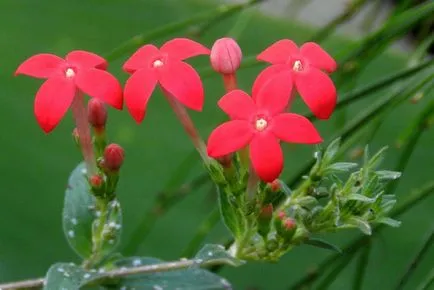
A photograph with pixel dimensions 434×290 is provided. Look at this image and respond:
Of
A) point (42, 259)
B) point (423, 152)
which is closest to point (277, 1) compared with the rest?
point (423, 152)

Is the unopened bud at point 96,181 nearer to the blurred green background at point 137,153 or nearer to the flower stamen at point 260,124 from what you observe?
the flower stamen at point 260,124

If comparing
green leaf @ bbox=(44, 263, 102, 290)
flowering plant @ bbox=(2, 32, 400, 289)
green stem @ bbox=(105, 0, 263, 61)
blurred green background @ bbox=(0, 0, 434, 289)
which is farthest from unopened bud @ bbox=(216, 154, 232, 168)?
blurred green background @ bbox=(0, 0, 434, 289)

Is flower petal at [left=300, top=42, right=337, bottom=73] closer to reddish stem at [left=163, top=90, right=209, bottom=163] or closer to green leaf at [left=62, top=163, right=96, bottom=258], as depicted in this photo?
reddish stem at [left=163, top=90, right=209, bottom=163]

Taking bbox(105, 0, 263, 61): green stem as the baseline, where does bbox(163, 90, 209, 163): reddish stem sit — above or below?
below

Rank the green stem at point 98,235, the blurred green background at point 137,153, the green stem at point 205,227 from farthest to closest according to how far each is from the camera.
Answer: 1. the blurred green background at point 137,153
2. the green stem at point 205,227
3. the green stem at point 98,235

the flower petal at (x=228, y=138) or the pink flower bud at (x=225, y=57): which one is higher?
the pink flower bud at (x=225, y=57)

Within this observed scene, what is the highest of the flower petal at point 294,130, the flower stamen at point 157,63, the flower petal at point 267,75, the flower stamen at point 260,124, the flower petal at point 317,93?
the flower stamen at point 157,63

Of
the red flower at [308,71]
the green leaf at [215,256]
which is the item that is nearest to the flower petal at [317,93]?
the red flower at [308,71]

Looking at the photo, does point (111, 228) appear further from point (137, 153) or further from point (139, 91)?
point (137, 153)

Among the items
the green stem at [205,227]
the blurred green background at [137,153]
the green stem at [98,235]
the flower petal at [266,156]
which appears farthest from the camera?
the blurred green background at [137,153]
